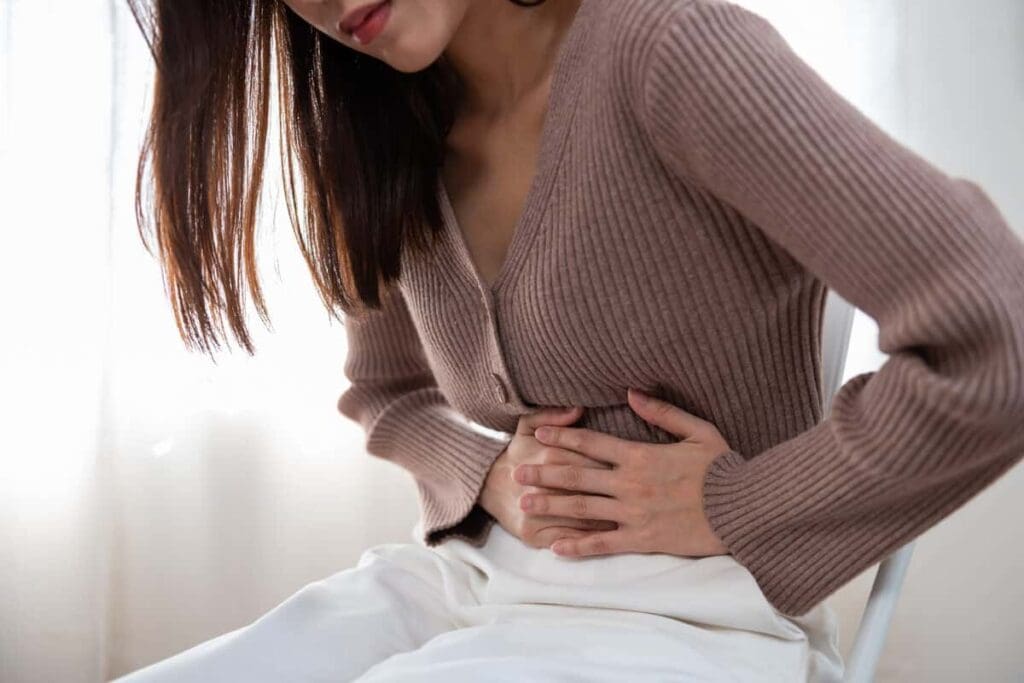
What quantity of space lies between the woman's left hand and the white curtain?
715 mm

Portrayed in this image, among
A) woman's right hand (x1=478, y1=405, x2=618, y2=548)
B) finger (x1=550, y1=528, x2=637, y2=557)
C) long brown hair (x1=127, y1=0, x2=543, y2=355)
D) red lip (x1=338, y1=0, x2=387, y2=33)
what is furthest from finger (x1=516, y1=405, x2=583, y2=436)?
red lip (x1=338, y1=0, x2=387, y2=33)

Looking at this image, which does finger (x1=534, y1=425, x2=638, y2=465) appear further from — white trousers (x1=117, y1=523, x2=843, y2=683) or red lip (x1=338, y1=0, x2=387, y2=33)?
red lip (x1=338, y1=0, x2=387, y2=33)

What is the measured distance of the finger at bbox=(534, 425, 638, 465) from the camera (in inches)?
38.4

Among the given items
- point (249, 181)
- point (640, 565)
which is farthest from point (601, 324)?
point (249, 181)

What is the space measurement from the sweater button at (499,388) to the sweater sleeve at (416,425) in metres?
Result: 0.09

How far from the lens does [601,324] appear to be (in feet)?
3.08

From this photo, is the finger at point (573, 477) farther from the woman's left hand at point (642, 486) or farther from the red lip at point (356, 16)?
the red lip at point (356, 16)

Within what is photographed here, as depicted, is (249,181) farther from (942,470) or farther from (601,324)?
(942,470)

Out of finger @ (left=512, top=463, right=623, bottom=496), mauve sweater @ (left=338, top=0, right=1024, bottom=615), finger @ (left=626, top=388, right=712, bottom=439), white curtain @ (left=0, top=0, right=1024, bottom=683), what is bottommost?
white curtain @ (left=0, top=0, right=1024, bottom=683)

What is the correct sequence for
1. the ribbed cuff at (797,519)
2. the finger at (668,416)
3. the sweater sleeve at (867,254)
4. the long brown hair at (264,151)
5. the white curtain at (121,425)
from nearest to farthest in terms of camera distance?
the sweater sleeve at (867,254)
the ribbed cuff at (797,519)
the finger at (668,416)
the long brown hair at (264,151)
the white curtain at (121,425)

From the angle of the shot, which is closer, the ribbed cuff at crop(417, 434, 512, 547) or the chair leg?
the chair leg

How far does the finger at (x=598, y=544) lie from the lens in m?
0.95

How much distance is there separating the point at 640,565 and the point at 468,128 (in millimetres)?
501

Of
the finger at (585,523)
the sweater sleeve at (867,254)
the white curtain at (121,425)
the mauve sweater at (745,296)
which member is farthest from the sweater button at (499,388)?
the white curtain at (121,425)
